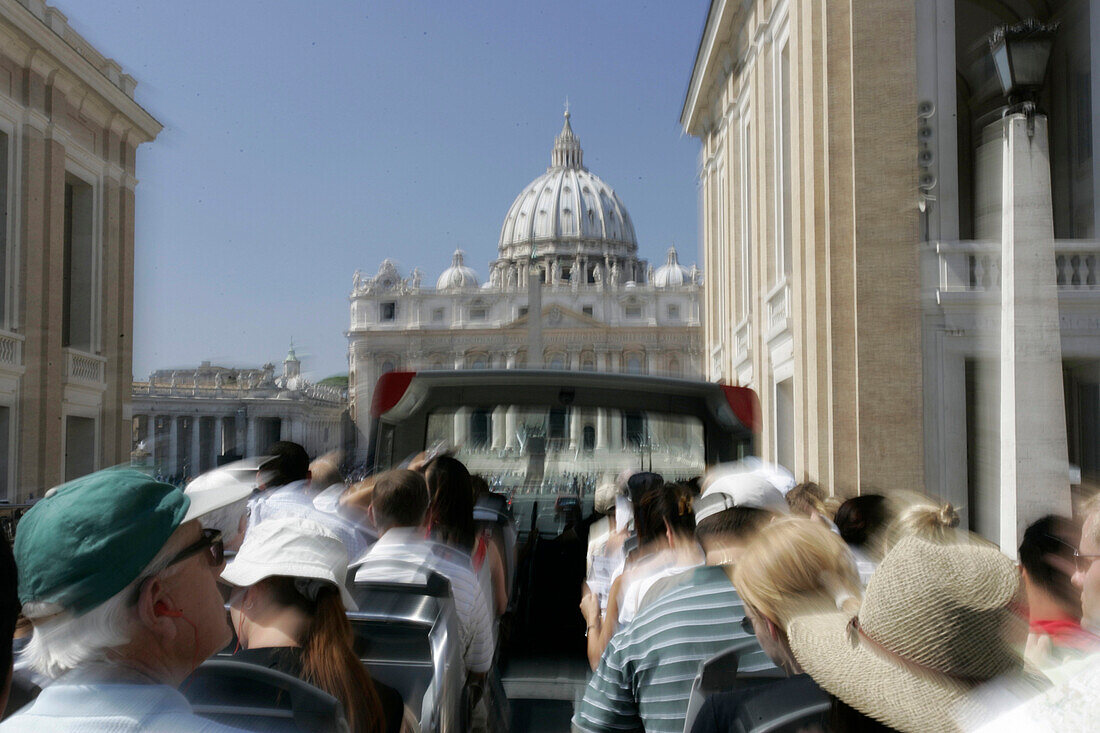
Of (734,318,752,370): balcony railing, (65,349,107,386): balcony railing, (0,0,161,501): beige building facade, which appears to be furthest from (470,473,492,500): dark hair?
(65,349,107,386): balcony railing

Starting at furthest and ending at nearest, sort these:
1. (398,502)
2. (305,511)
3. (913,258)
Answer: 1. (913,258)
2. (305,511)
3. (398,502)

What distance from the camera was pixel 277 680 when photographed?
1.97 m

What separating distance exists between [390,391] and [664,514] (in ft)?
4.88

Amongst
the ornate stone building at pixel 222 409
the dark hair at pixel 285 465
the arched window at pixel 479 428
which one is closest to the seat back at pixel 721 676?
the arched window at pixel 479 428

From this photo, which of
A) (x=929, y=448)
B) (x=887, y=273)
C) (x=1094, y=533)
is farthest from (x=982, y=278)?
(x=1094, y=533)

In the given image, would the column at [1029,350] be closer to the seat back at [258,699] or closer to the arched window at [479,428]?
the arched window at [479,428]

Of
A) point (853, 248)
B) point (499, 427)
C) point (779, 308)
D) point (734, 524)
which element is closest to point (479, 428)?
point (499, 427)

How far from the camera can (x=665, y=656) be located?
2.52 metres

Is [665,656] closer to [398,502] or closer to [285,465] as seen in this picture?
[398,502]

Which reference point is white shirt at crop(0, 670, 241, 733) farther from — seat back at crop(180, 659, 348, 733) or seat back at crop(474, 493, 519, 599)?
seat back at crop(474, 493, 519, 599)

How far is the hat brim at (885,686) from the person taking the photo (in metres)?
1.69

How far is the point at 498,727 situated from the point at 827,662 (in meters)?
1.84

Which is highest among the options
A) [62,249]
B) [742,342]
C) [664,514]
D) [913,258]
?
[62,249]

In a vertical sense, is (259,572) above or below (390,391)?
below
